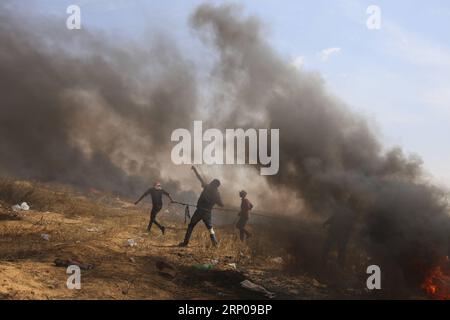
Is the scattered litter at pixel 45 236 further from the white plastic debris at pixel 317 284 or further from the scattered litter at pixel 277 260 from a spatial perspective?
the white plastic debris at pixel 317 284

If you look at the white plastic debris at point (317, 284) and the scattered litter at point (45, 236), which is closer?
the white plastic debris at point (317, 284)

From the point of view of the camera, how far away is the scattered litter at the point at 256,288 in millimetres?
7426

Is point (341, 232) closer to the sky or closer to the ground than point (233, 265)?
closer to the sky

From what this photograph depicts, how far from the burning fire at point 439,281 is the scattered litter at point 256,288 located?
351 cm

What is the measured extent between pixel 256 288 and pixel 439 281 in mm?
4131

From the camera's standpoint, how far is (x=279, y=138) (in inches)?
641

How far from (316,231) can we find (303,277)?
367 centimetres

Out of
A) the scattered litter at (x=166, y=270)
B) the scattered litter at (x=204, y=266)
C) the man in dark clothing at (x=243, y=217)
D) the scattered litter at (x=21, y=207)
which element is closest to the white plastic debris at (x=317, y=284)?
the scattered litter at (x=204, y=266)

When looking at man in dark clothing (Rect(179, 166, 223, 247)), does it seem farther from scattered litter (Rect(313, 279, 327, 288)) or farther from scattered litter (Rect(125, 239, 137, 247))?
scattered litter (Rect(313, 279, 327, 288))

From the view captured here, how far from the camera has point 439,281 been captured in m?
8.39

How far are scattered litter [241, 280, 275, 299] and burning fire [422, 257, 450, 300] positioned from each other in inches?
138

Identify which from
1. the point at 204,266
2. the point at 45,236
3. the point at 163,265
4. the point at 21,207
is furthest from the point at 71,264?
Result: the point at 21,207

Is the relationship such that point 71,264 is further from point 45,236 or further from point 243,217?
point 243,217
